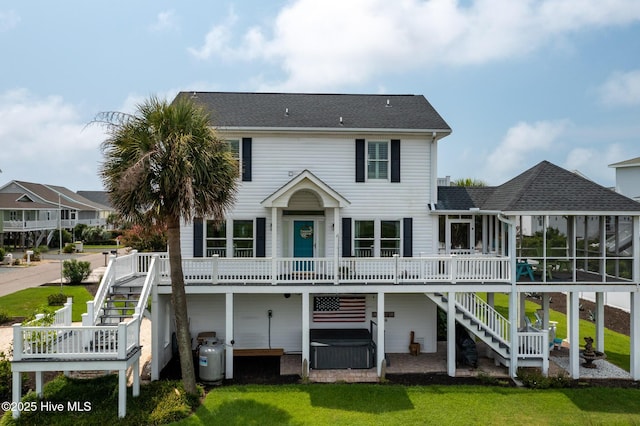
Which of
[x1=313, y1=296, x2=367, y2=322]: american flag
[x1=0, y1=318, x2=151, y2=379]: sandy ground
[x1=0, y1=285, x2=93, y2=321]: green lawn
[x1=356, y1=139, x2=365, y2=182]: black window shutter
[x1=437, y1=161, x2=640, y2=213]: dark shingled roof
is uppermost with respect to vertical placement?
[x1=356, y1=139, x2=365, y2=182]: black window shutter

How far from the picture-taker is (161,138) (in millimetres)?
11125

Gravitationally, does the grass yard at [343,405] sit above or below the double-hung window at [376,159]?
below

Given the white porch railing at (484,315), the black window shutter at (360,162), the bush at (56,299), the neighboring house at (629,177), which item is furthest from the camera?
the neighboring house at (629,177)

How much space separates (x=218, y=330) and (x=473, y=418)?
9.30 meters

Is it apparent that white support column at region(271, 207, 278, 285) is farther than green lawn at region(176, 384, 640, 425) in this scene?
Yes

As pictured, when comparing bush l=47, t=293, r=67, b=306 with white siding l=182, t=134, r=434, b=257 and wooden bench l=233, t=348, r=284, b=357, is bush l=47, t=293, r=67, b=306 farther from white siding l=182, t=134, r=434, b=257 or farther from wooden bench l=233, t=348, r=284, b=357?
wooden bench l=233, t=348, r=284, b=357

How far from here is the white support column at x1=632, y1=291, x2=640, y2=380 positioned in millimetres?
13430

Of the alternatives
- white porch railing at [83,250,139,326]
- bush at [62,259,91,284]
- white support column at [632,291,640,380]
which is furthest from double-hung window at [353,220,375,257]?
bush at [62,259,91,284]

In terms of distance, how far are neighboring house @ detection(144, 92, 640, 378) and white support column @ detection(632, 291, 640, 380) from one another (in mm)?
70

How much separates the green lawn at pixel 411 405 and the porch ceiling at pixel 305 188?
570cm

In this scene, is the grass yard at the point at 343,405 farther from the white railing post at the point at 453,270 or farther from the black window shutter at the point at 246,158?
the black window shutter at the point at 246,158

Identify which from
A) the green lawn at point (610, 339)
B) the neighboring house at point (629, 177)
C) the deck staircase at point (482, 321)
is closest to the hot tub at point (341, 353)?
the deck staircase at point (482, 321)

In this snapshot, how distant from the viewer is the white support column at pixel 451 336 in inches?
532

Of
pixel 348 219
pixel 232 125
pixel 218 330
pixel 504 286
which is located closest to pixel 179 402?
pixel 218 330
